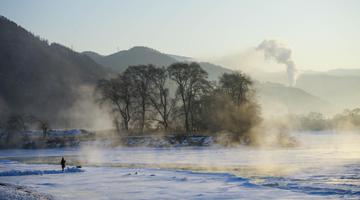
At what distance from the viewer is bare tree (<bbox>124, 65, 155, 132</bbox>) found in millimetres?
91625

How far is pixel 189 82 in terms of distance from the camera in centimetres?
8894

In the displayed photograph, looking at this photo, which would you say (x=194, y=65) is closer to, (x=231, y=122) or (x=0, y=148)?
(x=231, y=122)

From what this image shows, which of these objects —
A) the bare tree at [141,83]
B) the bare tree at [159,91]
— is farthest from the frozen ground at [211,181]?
the bare tree at [141,83]

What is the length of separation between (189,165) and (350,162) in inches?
563

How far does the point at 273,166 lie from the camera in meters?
41.2

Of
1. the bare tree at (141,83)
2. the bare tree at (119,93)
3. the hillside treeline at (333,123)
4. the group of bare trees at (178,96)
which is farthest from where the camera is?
the hillside treeline at (333,123)

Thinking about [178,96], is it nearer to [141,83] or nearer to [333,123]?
[141,83]

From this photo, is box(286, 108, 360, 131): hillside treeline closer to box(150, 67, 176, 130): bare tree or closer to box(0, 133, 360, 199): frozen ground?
box(150, 67, 176, 130): bare tree

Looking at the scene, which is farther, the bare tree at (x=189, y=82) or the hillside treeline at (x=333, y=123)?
the hillside treeline at (x=333, y=123)

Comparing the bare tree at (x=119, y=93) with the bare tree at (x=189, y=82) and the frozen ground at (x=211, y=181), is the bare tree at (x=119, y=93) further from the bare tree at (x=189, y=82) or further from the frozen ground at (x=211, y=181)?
the frozen ground at (x=211, y=181)

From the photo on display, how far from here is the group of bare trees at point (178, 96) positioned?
83500 millimetres

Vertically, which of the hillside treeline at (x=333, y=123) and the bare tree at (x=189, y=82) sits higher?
the bare tree at (x=189, y=82)

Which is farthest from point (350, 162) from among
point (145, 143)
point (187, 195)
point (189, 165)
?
point (145, 143)

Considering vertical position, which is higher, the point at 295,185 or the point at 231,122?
the point at 231,122
